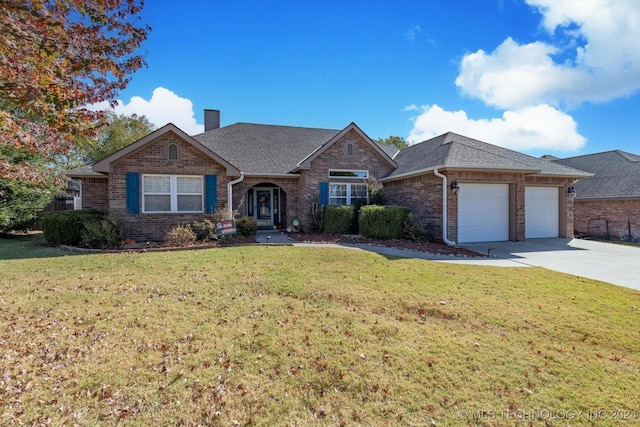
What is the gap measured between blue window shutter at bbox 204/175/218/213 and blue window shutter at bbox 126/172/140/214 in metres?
2.51

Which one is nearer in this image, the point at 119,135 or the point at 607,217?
the point at 607,217

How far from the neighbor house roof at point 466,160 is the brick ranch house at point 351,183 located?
0.06 m

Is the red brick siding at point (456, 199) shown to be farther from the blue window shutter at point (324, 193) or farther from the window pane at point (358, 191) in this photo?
the blue window shutter at point (324, 193)

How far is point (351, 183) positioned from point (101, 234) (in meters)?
10.6

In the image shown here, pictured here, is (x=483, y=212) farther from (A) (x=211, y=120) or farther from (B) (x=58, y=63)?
(A) (x=211, y=120)

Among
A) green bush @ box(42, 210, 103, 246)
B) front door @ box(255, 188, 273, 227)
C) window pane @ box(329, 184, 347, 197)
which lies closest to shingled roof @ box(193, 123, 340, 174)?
front door @ box(255, 188, 273, 227)

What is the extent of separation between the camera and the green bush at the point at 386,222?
12297 mm

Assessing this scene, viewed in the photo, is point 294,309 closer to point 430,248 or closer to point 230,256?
point 230,256

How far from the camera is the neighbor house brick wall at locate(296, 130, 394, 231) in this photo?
49.8ft

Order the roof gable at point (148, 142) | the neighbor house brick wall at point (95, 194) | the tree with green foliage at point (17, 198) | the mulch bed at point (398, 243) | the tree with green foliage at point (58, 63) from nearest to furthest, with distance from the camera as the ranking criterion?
the tree with green foliage at point (58, 63)
the mulch bed at point (398, 243)
the roof gable at point (148, 142)
the neighbor house brick wall at point (95, 194)
the tree with green foliage at point (17, 198)

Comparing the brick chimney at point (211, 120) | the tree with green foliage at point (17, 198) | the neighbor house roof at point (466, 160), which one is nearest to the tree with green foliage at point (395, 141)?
the neighbor house roof at point (466, 160)

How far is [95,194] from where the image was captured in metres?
14.5

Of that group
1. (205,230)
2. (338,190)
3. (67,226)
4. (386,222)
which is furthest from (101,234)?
(386,222)

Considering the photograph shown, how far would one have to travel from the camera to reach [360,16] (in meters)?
10.0
